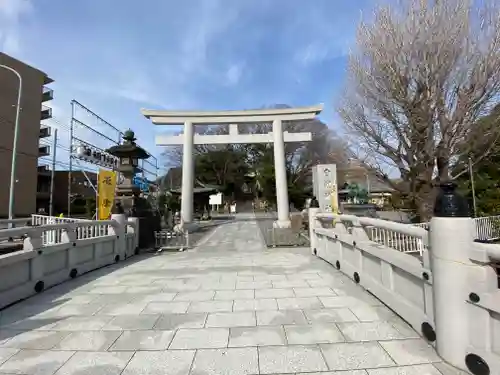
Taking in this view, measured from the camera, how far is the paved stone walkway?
2.56 m

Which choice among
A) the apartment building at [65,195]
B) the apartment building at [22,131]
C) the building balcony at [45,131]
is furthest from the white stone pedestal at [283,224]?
the building balcony at [45,131]

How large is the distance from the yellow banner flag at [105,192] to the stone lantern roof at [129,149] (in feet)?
5.12

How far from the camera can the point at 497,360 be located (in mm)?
2166

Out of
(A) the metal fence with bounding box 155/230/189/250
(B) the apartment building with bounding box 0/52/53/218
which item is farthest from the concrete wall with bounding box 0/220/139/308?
(B) the apartment building with bounding box 0/52/53/218

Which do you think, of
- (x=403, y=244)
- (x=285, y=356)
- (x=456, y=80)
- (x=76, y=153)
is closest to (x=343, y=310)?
(x=285, y=356)

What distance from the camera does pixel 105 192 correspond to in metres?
9.62

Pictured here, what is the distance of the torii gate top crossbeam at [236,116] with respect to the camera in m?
17.1

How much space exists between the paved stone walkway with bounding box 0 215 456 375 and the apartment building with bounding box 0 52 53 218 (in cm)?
3156

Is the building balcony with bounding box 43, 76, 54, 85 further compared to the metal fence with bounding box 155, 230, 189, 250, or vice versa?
the building balcony with bounding box 43, 76, 54, 85

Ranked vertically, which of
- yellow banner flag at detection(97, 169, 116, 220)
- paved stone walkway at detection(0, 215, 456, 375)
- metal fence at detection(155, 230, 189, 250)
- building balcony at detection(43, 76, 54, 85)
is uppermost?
building balcony at detection(43, 76, 54, 85)

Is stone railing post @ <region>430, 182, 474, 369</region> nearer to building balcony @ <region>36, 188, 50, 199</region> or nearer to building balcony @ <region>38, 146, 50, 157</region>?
building balcony @ <region>36, 188, 50, 199</region>

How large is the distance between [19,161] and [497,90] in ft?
126

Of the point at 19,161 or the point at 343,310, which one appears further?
the point at 19,161

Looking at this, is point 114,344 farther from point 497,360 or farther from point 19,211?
point 19,211
